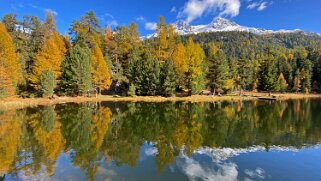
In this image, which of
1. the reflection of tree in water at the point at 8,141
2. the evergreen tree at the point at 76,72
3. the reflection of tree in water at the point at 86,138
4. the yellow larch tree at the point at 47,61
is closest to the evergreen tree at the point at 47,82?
the yellow larch tree at the point at 47,61

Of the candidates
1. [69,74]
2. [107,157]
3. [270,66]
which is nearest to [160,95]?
[69,74]

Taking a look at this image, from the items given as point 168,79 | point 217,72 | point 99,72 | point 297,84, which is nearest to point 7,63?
point 99,72

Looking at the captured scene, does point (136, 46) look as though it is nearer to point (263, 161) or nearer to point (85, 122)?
point (85, 122)

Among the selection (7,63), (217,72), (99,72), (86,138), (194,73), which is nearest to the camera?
(86,138)

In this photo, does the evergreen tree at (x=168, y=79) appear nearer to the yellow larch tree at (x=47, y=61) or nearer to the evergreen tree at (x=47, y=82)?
the yellow larch tree at (x=47, y=61)

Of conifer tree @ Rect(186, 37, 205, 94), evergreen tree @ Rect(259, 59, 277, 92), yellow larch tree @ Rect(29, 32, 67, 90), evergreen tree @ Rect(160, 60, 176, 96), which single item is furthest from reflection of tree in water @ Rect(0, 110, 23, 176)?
evergreen tree @ Rect(259, 59, 277, 92)

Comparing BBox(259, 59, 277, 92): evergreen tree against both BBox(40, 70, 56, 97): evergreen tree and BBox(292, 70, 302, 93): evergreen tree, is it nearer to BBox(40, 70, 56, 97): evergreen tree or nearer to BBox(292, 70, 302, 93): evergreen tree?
BBox(292, 70, 302, 93): evergreen tree

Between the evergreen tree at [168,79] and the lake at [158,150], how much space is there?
3658 cm

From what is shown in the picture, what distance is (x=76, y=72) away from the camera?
6438 cm

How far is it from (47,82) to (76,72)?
7691mm

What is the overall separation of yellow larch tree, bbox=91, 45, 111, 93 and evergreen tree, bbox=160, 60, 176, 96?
49.9ft

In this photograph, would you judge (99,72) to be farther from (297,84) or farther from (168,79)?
Answer: (297,84)

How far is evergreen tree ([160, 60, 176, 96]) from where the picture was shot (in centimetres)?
7012

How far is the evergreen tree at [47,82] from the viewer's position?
59.0 m
